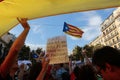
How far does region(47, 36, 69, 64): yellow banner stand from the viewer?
18.8 ft

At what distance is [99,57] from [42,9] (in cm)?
170

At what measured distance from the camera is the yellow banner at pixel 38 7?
11.6ft

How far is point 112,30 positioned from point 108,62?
114199 millimetres

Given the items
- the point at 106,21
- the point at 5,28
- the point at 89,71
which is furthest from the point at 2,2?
the point at 106,21

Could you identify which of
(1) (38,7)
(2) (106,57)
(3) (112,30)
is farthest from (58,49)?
(3) (112,30)

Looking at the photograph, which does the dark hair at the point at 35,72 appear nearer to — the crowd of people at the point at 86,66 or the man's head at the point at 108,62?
the crowd of people at the point at 86,66

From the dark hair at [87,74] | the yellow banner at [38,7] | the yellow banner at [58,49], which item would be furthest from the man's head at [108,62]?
the yellow banner at [58,49]

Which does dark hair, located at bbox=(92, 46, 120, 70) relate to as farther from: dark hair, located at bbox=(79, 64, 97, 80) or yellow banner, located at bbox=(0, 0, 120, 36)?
dark hair, located at bbox=(79, 64, 97, 80)

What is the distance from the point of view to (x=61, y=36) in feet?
20.5

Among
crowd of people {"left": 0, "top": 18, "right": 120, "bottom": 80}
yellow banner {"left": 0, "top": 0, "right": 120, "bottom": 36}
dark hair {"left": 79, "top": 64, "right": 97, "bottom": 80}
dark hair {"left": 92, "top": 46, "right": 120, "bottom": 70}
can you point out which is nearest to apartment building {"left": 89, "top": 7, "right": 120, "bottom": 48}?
dark hair {"left": 79, "top": 64, "right": 97, "bottom": 80}

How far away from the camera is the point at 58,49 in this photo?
6.11m

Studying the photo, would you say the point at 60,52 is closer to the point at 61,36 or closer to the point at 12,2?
the point at 61,36

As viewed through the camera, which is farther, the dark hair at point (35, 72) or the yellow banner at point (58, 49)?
the yellow banner at point (58, 49)

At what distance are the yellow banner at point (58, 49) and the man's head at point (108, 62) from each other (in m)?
3.27
